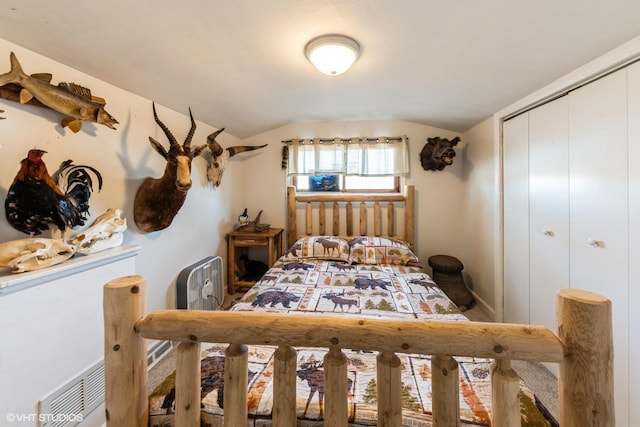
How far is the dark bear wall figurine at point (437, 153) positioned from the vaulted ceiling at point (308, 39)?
711mm

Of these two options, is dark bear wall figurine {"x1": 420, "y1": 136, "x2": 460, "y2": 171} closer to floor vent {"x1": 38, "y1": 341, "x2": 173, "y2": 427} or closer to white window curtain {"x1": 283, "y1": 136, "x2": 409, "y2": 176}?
white window curtain {"x1": 283, "y1": 136, "x2": 409, "y2": 176}

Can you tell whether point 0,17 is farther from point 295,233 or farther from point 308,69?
point 295,233

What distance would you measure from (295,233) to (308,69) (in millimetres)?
2083

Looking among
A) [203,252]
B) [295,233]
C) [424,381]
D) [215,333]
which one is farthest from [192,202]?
[424,381]

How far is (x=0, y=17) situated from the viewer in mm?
1091

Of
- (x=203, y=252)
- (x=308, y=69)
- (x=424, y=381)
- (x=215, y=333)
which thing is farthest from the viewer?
(x=203, y=252)

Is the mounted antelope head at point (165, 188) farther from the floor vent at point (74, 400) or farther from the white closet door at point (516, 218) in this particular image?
the white closet door at point (516, 218)

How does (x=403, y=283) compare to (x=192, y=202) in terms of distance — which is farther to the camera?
(x=192, y=202)

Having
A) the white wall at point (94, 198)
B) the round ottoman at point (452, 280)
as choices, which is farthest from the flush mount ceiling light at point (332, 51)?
the round ottoman at point (452, 280)

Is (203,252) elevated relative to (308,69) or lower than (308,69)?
lower

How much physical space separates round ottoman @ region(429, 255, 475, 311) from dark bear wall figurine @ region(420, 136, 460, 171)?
3.85 feet

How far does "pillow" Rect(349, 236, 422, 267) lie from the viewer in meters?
2.74

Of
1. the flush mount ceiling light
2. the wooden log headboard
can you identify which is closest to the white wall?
the wooden log headboard

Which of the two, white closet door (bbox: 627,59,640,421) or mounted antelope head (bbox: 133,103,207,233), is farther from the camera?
mounted antelope head (bbox: 133,103,207,233)
